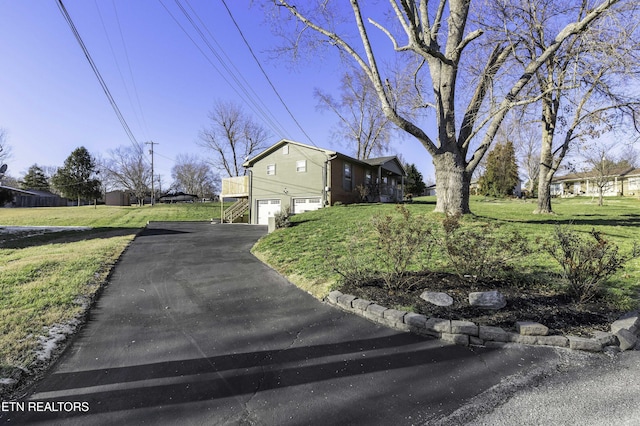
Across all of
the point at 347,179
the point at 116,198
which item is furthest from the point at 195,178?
the point at 347,179

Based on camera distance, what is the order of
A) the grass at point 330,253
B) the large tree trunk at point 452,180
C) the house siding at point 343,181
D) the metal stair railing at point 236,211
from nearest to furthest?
the grass at point 330,253 < the large tree trunk at point 452,180 < the house siding at point 343,181 < the metal stair railing at point 236,211

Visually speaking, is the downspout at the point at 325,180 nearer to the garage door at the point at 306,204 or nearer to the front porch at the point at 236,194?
the garage door at the point at 306,204

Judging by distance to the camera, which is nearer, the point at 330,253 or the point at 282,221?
the point at 330,253

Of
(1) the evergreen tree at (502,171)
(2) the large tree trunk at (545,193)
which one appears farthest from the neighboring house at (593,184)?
(2) the large tree trunk at (545,193)

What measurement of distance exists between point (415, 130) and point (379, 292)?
5.95 meters

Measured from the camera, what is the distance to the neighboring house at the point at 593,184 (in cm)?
3445

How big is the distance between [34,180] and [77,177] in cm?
1962

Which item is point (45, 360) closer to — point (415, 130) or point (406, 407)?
point (406, 407)

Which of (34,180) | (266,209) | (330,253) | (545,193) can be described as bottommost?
(330,253)

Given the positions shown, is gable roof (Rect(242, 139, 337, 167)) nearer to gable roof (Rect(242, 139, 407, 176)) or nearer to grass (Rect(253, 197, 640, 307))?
gable roof (Rect(242, 139, 407, 176))

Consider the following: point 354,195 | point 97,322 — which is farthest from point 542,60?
point 354,195

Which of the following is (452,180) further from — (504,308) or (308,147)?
(308,147)

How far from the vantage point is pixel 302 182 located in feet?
65.1

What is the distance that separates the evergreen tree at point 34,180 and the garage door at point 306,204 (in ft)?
193
